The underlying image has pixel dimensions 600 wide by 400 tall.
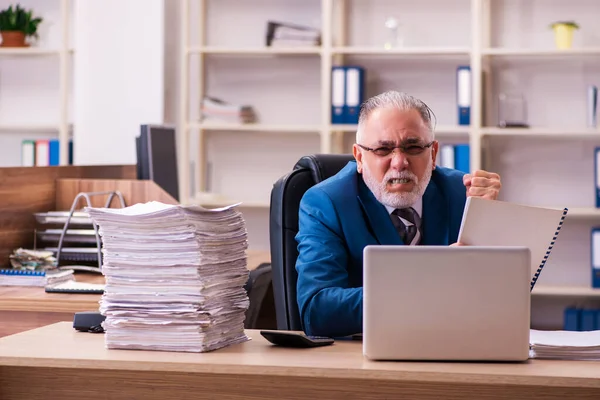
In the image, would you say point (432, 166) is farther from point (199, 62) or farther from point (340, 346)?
point (199, 62)

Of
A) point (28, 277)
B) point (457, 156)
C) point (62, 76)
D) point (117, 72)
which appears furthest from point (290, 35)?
point (28, 277)

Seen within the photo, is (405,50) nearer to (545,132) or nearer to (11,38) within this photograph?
(545,132)

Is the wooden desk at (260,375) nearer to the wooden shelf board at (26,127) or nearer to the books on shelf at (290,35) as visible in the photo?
the books on shelf at (290,35)

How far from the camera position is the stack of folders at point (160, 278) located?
1.62 metres

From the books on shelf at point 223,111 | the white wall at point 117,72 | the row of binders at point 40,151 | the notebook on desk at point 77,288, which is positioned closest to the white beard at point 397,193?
the notebook on desk at point 77,288

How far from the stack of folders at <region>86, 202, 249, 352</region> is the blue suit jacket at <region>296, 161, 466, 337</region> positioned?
450 millimetres

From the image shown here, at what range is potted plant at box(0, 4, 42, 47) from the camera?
18.5 ft

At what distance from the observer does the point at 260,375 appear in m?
1.57

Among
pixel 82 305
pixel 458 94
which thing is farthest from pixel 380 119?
pixel 458 94

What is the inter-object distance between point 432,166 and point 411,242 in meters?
0.20

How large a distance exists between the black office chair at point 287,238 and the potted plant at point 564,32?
117 inches

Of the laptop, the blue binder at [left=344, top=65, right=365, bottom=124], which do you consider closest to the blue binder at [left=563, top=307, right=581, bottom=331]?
the blue binder at [left=344, top=65, right=365, bottom=124]

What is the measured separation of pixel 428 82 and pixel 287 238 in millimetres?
3100

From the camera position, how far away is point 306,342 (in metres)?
1.67
